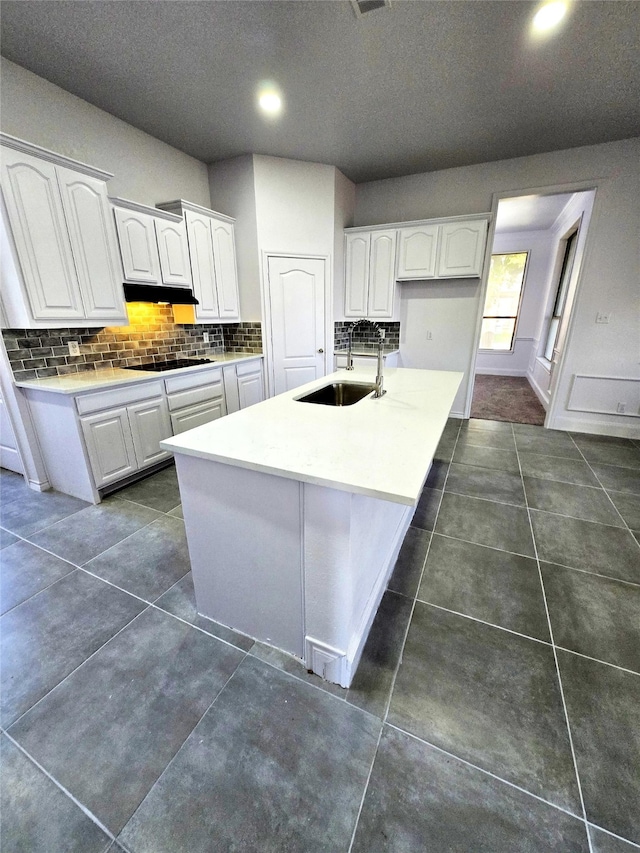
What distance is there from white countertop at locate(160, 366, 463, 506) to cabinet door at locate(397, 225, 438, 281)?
8.33 feet

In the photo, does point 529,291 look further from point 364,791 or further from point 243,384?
point 364,791

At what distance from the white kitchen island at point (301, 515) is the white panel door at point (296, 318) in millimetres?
2461

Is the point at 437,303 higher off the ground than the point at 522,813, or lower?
higher

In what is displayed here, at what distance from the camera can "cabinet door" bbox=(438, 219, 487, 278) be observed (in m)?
3.66

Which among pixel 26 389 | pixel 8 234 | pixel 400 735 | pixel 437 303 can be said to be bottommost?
A: pixel 400 735

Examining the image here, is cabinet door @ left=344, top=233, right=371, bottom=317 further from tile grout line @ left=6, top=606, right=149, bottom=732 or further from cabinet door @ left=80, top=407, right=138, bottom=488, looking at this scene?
tile grout line @ left=6, top=606, right=149, bottom=732

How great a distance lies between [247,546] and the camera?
1.34 m

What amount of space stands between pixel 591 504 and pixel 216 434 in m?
2.67

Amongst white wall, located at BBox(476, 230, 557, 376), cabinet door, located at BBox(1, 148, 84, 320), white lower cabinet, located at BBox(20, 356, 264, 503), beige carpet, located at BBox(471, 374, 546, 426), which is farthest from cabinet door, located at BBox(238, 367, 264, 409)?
white wall, located at BBox(476, 230, 557, 376)

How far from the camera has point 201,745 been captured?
1121 millimetres

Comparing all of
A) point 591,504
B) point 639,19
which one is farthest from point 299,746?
point 639,19

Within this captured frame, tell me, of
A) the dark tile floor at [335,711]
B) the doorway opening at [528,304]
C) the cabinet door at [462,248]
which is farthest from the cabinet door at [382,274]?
the dark tile floor at [335,711]

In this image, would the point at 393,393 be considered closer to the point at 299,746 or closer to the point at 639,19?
the point at 299,746

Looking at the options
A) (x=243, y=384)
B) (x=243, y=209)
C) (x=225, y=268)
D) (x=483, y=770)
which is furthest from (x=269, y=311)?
(x=483, y=770)
